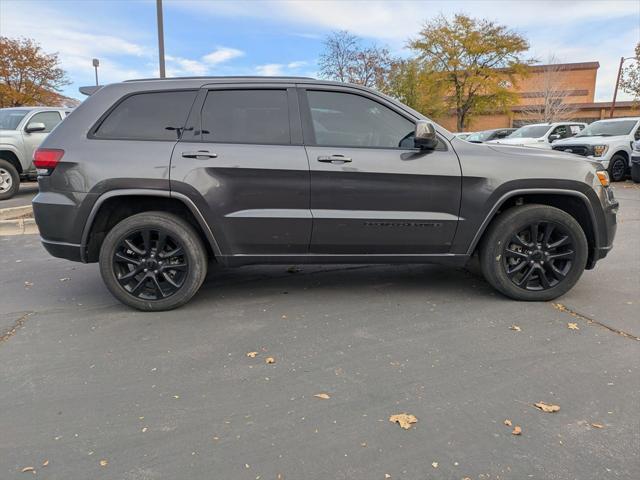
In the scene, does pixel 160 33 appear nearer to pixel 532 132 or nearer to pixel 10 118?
pixel 10 118

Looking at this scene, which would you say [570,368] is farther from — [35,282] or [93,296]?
[35,282]

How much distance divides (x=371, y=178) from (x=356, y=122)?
20.0 inches

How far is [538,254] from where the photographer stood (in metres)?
4.22

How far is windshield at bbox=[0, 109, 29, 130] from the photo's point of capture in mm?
10328

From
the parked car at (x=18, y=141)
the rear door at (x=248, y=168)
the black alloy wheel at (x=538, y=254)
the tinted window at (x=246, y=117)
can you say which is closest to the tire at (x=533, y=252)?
the black alloy wheel at (x=538, y=254)

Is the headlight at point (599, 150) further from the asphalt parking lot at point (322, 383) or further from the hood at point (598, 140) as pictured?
the asphalt parking lot at point (322, 383)

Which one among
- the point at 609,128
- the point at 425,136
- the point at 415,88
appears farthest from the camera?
the point at 415,88

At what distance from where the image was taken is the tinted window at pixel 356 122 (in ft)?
13.2

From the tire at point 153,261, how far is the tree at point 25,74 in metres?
33.4

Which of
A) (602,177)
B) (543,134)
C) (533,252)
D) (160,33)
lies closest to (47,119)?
(160,33)

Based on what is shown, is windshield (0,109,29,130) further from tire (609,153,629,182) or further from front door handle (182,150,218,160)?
tire (609,153,629,182)

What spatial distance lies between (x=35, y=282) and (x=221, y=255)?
2.33m

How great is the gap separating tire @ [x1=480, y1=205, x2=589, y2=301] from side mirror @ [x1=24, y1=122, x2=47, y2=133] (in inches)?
379

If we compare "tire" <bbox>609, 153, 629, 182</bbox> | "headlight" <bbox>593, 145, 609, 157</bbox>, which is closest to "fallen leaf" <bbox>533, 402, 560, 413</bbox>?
"headlight" <bbox>593, 145, 609, 157</bbox>
